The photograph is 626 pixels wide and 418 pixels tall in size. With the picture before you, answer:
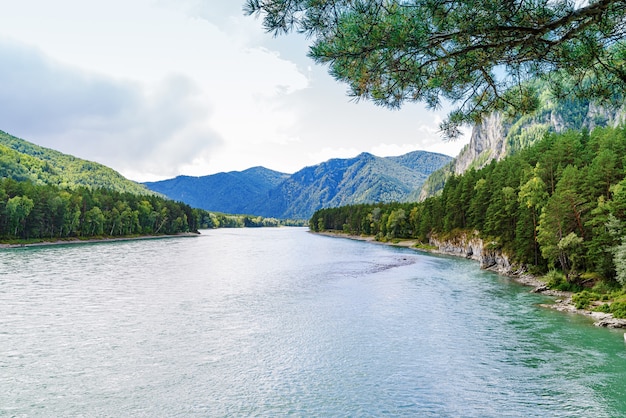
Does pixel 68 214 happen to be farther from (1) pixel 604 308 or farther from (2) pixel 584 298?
(1) pixel 604 308

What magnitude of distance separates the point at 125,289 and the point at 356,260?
4812 centimetres

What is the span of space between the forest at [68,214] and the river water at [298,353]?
74856mm

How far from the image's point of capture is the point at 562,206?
4862 cm

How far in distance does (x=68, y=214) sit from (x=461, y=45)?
138430 millimetres

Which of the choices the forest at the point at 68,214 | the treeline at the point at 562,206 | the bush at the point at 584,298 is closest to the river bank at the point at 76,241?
the forest at the point at 68,214

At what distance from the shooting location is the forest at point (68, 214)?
111750 millimetres

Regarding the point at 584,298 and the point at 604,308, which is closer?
the point at 604,308

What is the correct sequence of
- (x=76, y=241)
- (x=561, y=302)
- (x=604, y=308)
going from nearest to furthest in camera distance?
(x=604, y=308)
(x=561, y=302)
(x=76, y=241)

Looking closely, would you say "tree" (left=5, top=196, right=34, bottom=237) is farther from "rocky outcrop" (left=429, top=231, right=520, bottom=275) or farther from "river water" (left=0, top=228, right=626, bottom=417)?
"rocky outcrop" (left=429, top=231, right=520, bottom=275)

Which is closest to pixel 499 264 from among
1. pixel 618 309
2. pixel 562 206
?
pixel 562 206

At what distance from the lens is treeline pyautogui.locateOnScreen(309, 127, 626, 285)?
43250mm

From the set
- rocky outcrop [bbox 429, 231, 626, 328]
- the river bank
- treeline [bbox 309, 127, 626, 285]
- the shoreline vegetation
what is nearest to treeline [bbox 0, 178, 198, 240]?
the river bank

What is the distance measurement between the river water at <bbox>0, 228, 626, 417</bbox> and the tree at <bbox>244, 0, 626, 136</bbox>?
15606 millimetres

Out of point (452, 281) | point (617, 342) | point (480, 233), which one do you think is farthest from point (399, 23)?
point (480, 233)
